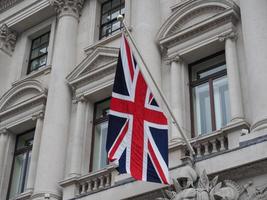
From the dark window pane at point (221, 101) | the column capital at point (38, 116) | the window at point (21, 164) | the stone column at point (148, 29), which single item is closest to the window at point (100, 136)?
the column capital at point (38, 116)

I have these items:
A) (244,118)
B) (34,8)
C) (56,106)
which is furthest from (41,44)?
(244,118)

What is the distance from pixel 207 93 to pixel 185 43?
5.48ft

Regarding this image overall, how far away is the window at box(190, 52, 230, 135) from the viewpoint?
50.7 feet

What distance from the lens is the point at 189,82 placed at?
655 inches

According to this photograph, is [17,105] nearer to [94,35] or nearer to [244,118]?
[94,35]

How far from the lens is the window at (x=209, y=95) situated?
15445 millimetres

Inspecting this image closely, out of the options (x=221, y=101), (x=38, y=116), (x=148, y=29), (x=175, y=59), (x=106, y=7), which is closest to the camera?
(x=221, y=101)

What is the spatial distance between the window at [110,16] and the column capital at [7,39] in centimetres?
414

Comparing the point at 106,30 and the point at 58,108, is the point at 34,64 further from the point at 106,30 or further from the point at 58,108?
the point at 58,108

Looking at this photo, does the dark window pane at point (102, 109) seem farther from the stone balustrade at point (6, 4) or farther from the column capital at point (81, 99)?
the stone balustrade at point (6, 4)

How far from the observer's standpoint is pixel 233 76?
15070mm

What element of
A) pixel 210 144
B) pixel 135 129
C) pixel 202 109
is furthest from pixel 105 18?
pixel 135 129

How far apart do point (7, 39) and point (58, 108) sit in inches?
234

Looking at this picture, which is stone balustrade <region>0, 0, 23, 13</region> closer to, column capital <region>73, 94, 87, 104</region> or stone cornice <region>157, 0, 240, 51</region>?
column capital <region>73, 94, 87, 104</region>
